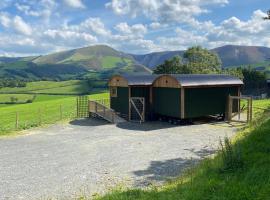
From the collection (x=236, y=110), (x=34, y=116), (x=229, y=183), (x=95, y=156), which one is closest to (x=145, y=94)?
(x=236, y=110)

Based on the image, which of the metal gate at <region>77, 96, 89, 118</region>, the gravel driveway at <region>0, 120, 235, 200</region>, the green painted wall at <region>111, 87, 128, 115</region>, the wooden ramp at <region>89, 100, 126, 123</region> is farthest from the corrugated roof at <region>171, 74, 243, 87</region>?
the metal gate at <region>77, 96, 89, 118</region>

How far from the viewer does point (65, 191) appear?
432 inches

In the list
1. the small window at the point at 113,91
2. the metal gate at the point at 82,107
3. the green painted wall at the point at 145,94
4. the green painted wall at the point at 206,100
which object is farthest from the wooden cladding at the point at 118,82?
the green painted wall at the point at 206,100

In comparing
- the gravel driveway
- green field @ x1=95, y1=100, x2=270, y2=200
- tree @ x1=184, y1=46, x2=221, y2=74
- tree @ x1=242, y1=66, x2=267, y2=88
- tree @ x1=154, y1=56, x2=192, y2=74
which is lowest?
the gravel driveway

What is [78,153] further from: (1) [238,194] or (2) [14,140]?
(1) [238,194]

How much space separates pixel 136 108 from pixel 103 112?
2.99m

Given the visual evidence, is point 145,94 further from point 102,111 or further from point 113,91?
point 102,111

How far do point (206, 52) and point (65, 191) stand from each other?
58.2 meters

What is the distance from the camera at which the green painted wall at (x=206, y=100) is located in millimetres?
24969

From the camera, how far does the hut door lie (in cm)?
2749

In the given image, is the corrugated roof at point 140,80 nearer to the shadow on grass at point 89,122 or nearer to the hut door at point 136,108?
the hut door at point 136,108

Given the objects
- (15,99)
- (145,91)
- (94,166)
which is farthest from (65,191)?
(15,99)

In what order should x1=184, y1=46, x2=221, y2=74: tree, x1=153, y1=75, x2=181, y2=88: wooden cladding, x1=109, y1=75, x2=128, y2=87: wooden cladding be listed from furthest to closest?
x1=184, y1=46, x2=221, y2=74: tree, x1=109, y1=75, x2=128, y2=87: wooden cladding, x1=153, y1=75, x2=181, y2=88: wooden cladding

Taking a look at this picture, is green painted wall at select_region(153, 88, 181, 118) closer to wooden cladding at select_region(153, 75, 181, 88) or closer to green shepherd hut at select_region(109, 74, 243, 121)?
green shepherd hut at select_region(109, 74, 243, 121)
